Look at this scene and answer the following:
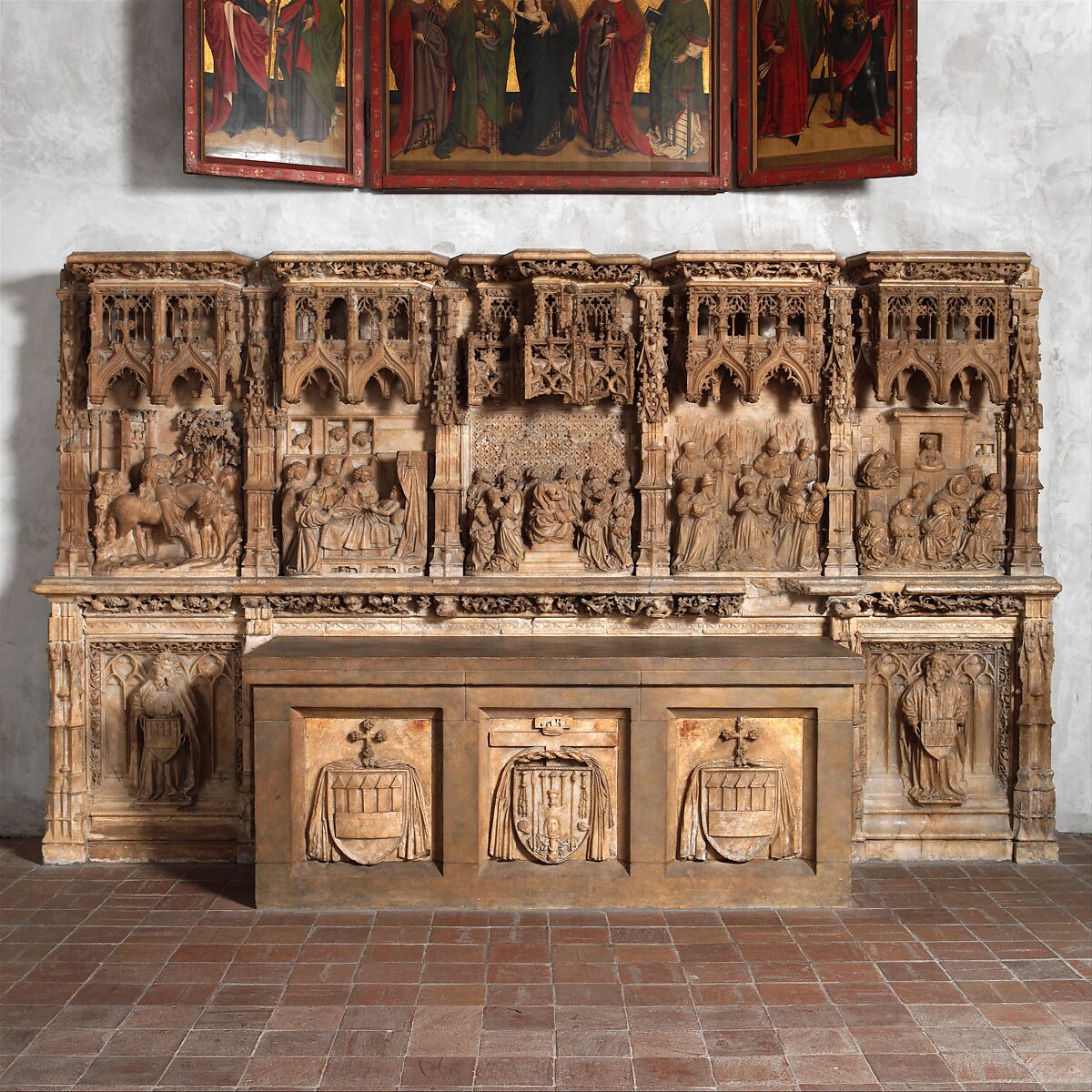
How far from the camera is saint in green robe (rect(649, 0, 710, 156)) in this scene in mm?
7637

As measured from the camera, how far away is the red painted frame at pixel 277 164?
7.21 metres

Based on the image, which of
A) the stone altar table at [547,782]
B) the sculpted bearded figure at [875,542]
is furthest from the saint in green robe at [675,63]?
the stone altar table at [547,782]

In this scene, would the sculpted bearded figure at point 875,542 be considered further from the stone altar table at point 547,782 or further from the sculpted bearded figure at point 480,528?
the sculpted bearded figure at point 480,528

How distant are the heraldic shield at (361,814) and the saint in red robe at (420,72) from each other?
13.4 ft

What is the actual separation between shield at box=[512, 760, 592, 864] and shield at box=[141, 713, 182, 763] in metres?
2.44

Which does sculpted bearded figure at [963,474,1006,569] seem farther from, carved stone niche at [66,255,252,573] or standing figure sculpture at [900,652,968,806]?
carved stone niche at [66,255,252,573]

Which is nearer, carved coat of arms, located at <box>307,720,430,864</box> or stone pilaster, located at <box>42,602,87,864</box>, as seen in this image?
carved coat of arms, located at <box>307,720,430,864</box>

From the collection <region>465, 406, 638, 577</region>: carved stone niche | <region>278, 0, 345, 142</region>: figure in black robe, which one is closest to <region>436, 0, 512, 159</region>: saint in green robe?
<region>278, 0, 345, 142</region>: figure in black robe

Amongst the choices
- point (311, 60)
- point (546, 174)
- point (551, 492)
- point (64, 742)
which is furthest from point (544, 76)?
point (64, 742)

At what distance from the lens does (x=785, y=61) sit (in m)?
7.57

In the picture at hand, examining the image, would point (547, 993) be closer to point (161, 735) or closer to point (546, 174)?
point (161, 735)

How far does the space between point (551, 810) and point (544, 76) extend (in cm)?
477

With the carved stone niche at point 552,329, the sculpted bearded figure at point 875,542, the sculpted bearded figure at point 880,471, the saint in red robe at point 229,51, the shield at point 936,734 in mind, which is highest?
the saint in red robe at point 229,51

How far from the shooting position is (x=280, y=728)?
6406mm
